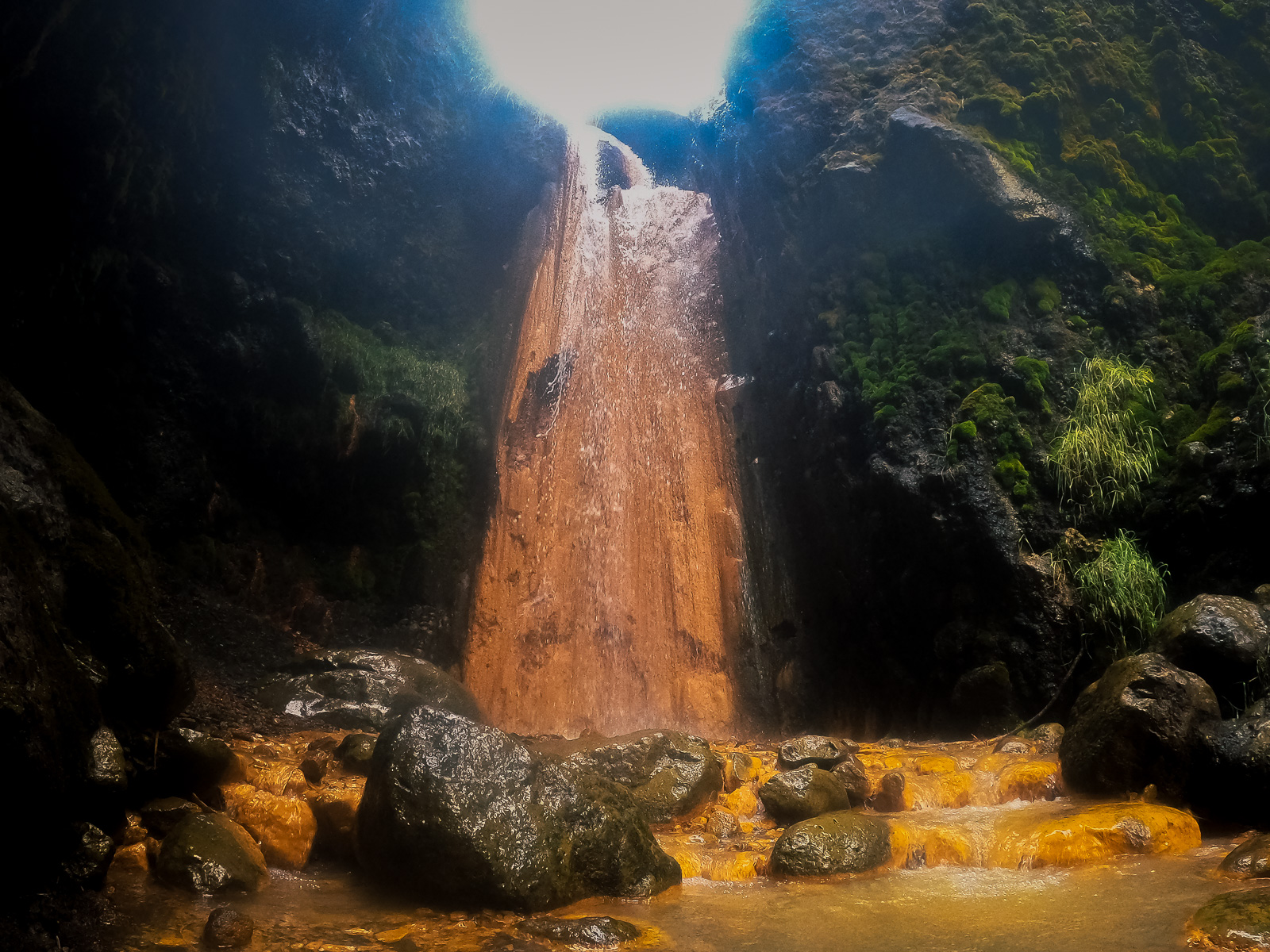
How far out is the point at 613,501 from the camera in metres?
12.7

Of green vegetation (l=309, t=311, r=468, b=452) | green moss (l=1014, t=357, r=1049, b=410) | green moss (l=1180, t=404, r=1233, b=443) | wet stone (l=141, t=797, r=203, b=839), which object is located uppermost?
green vegetation (l=309, t=311, r=468, b=452)

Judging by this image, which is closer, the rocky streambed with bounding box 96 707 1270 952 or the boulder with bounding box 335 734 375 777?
the rocky streambed with bounding box 96 707 1270 952

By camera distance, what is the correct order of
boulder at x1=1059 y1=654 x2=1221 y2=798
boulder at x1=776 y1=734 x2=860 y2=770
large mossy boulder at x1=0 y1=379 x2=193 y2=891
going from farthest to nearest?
boulder at x1=776 y1=734 x2=860 y2=770 → boulder at x1=1059 y1=654 x2=1221 y2=798 → large mossy boulder at x1=0 y1=379 x2=193 y2=891

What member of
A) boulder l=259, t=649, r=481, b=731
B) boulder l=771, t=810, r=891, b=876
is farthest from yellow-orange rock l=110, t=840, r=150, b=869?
boulder l=771, t=810, r=891, b=876

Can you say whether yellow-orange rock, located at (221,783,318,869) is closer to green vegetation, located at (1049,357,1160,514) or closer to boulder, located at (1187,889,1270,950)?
boulder, located at (1187,889,1270,950)

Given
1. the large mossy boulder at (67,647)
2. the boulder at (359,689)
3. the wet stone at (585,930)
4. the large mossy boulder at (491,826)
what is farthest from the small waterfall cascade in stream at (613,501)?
the wet stone at (585,930)

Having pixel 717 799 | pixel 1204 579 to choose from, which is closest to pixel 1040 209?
pixel 1204 579

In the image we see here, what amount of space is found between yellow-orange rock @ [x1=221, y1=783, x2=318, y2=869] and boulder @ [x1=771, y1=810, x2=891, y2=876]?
11.2 feet

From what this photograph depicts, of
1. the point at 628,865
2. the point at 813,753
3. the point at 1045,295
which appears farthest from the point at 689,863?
the point at 1045,295

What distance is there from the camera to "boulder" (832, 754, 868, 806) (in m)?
6.85

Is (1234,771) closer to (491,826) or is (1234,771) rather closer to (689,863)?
(689,863)

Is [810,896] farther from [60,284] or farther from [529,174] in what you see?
[529,174]

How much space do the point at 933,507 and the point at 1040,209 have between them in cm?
479

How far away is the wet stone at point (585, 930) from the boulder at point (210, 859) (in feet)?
6.31
